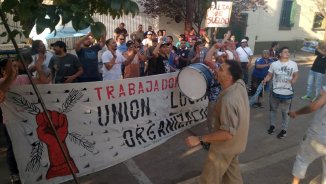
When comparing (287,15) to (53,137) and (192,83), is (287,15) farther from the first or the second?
(53,137)

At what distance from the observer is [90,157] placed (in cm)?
473

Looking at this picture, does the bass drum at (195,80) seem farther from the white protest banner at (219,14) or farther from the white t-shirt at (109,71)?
the white protest banner at (219,14)

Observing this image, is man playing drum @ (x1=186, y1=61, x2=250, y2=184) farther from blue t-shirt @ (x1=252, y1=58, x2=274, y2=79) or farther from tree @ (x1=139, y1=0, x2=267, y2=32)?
tree @ (x1=139, y1=0, x2=267, y2=32)

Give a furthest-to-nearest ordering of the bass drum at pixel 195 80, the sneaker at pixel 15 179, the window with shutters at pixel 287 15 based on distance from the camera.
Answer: the window with shutters at pixel 287 15 → the bass drum at pixel 195 80 → the sneaker at pixel 15 179

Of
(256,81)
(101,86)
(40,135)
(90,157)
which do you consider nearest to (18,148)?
(40,135)

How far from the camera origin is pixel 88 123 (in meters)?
4.71

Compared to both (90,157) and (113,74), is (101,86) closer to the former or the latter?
(90,157)

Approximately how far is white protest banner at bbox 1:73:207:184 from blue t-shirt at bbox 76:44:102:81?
69.2 inches

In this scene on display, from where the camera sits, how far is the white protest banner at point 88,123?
13.8 ft

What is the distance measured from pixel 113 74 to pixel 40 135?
104 inches

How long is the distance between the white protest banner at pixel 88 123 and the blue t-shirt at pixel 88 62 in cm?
176

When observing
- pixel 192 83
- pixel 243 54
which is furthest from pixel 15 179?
pixel 243 54

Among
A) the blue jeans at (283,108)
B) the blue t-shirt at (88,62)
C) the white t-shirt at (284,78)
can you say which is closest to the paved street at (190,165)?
the blue jeans at (283,108)

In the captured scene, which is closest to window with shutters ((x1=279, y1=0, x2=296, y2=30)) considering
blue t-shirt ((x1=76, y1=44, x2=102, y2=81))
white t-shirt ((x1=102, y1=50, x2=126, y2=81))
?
white t-shirt ((x1=102, y1=50, x2=126, y2=81))
